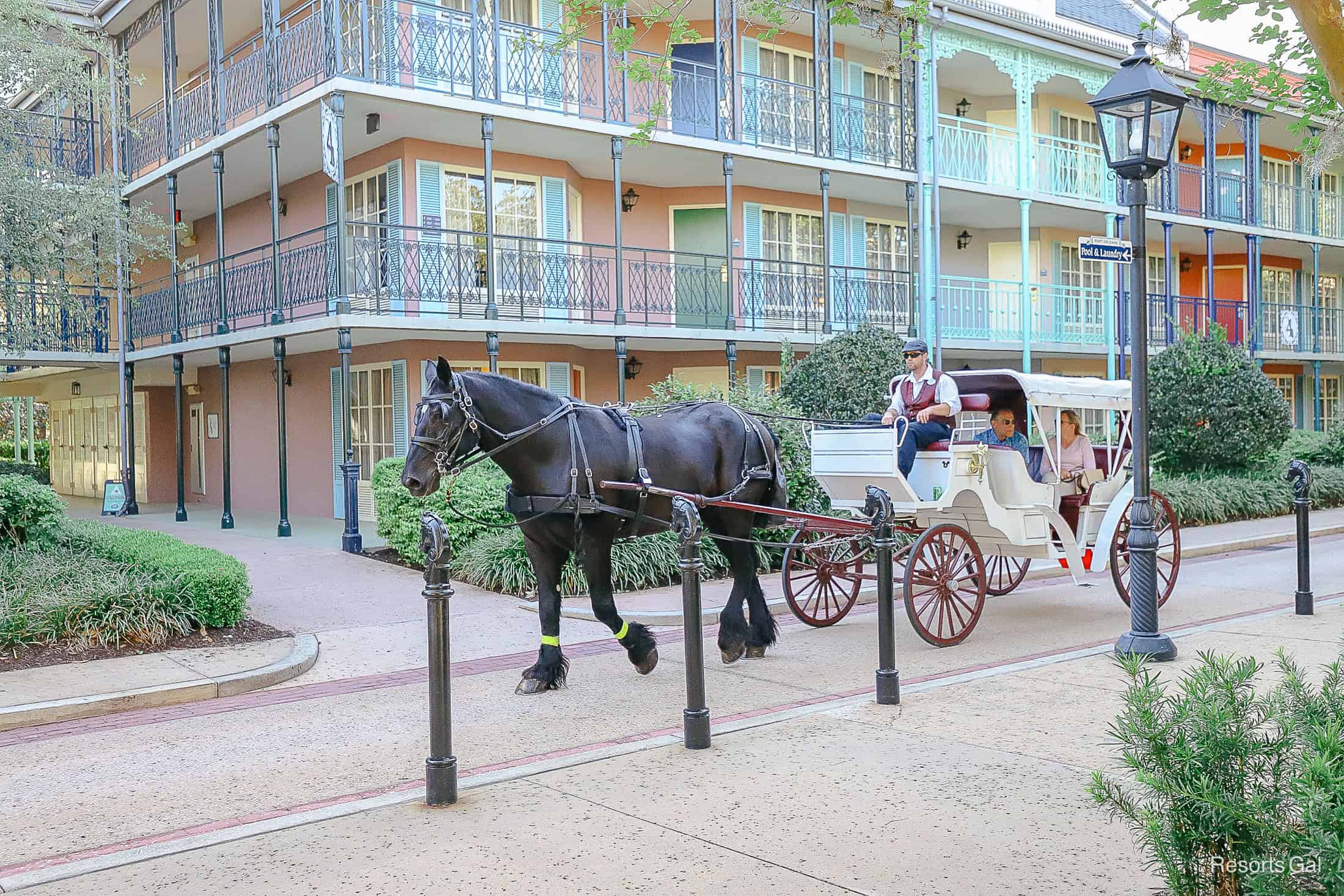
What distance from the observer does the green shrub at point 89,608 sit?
29.5ft

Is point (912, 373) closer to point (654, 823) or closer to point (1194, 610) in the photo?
point (1194, 610)

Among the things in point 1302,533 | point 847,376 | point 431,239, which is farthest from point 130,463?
point 1302,533

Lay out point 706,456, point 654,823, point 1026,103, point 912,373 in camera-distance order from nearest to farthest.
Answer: point 654,823, point 706,456, point 912,373, point 1026,103

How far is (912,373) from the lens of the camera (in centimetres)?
992

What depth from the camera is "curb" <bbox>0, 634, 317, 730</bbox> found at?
24.2 ft

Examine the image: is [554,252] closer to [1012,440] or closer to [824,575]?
[1012,440]

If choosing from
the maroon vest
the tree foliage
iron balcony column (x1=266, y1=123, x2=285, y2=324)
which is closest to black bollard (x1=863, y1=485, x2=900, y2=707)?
the maroon vest

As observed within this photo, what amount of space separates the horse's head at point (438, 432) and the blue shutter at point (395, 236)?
9.76m

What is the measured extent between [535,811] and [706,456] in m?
3.85

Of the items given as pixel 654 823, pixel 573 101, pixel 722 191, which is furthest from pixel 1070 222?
pixel 654 823

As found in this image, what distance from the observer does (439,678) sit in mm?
5504

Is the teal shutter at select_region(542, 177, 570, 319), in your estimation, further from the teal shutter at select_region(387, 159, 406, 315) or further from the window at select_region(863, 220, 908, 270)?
the window at select_region(863, 220, 908, 270)

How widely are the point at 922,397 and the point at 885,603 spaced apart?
296 centimetres

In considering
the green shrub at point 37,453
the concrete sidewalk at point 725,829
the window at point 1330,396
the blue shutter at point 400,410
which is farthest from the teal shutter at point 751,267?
the window at point 1330,396
